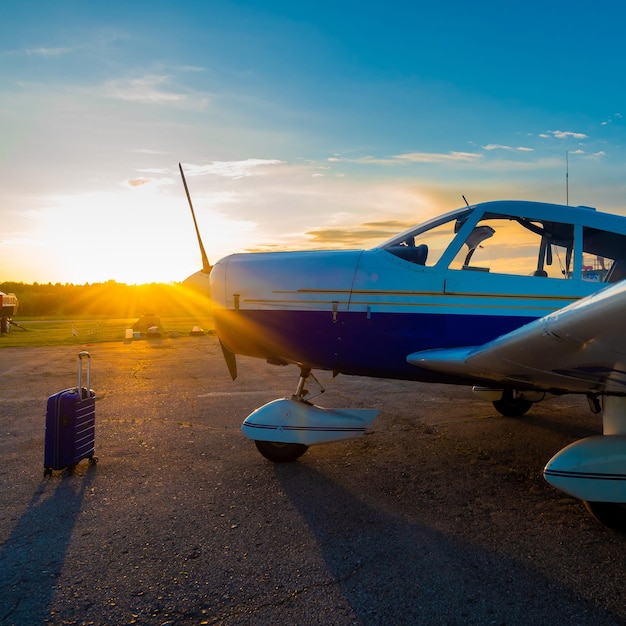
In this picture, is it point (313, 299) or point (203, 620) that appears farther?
point (313, 299)

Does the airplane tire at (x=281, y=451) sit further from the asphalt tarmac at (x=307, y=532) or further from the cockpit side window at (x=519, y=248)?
the cockpit side window at (x=519, y=248)

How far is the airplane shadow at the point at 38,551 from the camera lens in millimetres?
2828

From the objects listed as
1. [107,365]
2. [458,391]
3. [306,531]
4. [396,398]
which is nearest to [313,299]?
[306,531]

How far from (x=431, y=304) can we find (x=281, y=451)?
1997 millimetres

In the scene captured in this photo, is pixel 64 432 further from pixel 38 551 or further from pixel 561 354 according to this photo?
pixel 561 354

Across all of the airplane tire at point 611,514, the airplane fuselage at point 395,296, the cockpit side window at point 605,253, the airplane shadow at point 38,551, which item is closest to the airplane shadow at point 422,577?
the airplane tire at point 611,514

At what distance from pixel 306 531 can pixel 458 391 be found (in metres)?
6.08

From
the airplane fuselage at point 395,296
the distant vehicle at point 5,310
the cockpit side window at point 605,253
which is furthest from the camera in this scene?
the distant vehicle at point 5,310

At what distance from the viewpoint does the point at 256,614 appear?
108 inches

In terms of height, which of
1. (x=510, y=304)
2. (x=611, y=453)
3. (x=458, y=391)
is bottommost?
(x=458, y=391)

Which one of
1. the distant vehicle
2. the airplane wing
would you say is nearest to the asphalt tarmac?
the airplane wing

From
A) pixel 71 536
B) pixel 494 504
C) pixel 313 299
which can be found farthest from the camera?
pixel 313 299

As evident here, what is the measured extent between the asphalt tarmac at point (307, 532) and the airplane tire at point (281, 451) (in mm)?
101

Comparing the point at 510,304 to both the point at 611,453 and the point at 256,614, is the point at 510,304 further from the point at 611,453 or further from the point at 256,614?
the point at 256,614
